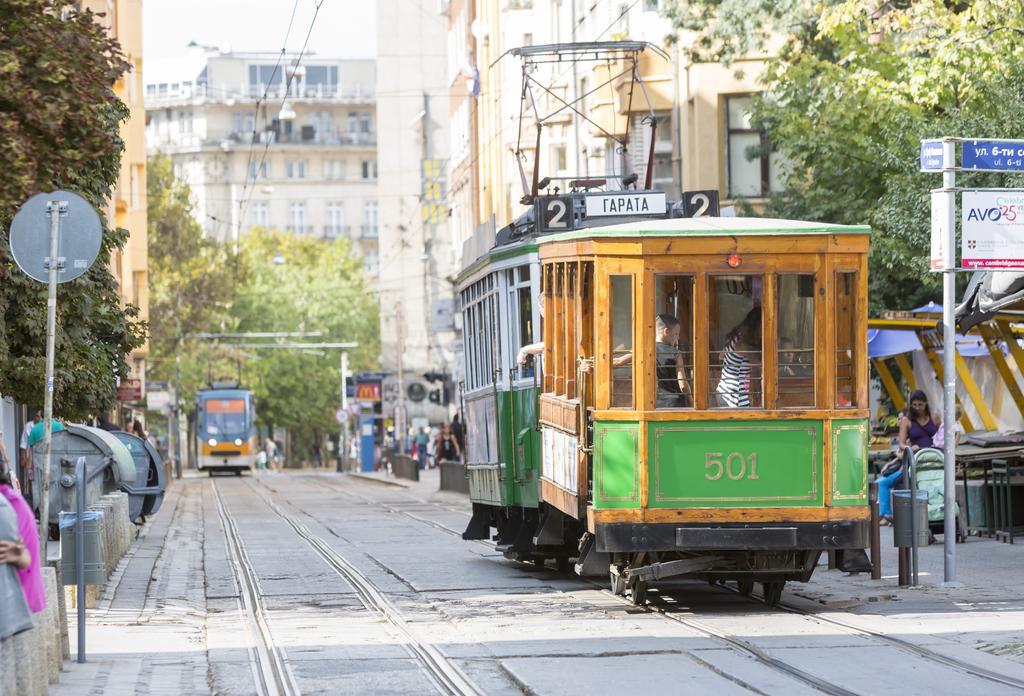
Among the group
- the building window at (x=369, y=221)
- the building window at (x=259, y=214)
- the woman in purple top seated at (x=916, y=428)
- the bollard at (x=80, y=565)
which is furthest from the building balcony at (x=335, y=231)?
the bollard at (x=80, y=565)

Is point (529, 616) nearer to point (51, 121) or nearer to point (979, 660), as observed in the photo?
point (979, 660)

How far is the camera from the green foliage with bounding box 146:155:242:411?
72.4 metres

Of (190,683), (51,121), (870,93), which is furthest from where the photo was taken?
(870,93)

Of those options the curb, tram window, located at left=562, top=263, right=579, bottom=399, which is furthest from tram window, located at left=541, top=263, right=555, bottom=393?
the curb

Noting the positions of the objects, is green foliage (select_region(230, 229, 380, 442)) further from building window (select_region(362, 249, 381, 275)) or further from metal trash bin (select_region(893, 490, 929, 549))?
metal trash bin (select_region(893, 490, 929, 549))

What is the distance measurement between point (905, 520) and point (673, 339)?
2836 mm

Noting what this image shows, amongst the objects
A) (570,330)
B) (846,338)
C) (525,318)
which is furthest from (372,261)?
(846,338)

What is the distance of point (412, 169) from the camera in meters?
100

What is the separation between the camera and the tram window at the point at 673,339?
14297 mm

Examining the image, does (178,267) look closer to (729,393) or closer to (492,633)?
(729,393)

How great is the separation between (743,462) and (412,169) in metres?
86.7

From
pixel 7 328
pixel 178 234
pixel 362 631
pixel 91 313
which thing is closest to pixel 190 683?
pixel 362 631

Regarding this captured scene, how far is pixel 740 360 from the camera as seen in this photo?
46.9ft

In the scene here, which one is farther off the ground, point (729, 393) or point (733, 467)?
point (729, 393)
